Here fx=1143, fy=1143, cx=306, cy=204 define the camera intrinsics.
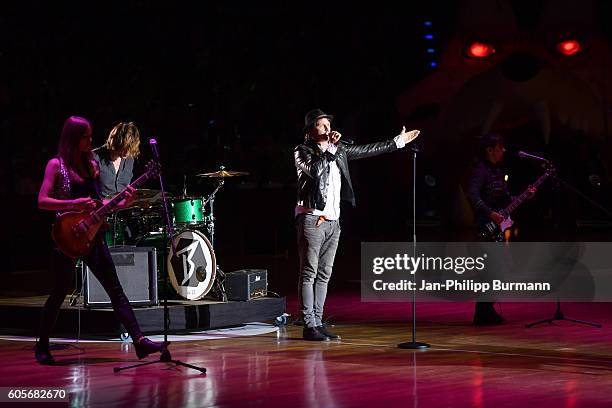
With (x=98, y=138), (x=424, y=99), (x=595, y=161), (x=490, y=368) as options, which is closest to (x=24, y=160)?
(x=98, y=138)

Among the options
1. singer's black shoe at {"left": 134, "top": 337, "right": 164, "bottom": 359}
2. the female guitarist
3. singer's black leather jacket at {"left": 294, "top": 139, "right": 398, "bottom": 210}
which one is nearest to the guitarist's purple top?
the female guitarist

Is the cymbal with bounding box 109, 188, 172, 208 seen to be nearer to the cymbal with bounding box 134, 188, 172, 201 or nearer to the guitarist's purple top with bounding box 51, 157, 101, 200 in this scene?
the cymbal with bounding box 134, 188, 172, 201

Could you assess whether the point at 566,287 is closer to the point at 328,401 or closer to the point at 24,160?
the point at 328,401

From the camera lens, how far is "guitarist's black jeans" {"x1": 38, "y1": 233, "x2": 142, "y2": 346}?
28.0ft

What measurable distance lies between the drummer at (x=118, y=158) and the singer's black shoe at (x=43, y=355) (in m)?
2.14

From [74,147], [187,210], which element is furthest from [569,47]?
[74,147]

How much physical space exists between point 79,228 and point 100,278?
1.53 feet

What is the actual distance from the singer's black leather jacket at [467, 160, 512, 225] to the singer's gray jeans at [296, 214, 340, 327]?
70.1 inches

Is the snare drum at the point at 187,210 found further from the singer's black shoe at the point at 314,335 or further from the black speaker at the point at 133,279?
the singer's black shoe at the point at 314,335

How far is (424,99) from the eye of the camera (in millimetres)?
16922

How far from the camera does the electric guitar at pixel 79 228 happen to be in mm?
8384

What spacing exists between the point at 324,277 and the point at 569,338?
7.37 ft

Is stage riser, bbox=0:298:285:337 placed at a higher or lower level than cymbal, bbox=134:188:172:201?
lower

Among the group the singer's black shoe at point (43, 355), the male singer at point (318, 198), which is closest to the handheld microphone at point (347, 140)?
the male singer at point (318, 198)
